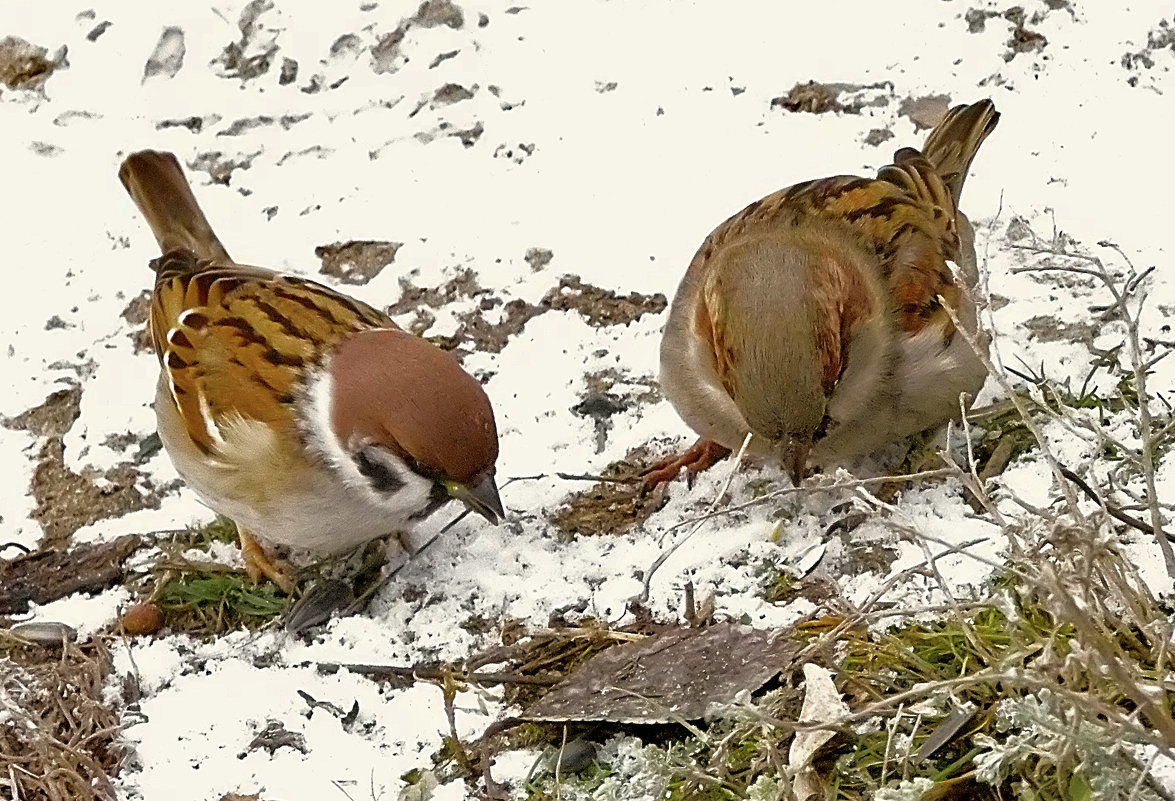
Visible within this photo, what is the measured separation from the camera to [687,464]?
347 centimetres

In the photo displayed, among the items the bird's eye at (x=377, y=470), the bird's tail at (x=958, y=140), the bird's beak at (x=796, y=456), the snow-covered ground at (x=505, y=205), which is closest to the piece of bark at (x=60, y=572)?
the snow-covered ground at (x=505, y=205)

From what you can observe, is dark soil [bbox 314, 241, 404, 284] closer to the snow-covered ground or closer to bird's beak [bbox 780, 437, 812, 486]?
the snow-covered ground

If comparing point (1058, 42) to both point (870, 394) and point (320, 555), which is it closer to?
point (870, 394)

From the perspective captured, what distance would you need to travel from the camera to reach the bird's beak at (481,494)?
116 inches

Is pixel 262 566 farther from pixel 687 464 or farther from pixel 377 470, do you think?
pixel 687 464

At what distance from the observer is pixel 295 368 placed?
333cm

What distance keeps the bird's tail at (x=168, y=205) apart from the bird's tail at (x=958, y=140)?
213 cm

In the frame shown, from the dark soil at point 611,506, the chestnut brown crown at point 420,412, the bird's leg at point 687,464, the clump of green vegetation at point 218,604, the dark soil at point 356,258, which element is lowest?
the clump of green vegetation at point 218,604

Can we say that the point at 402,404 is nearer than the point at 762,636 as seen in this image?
No

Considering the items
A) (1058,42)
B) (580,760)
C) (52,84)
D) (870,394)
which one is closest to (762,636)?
(580,760)

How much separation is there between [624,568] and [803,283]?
30.8 inches

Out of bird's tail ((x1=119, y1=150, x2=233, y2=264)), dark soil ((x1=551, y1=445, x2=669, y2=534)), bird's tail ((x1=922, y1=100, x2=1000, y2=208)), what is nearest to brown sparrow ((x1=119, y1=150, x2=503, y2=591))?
bird's tail ((x1=119, y1=150, x2=233, y2=264))

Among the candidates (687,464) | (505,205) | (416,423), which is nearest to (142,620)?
(416,423)

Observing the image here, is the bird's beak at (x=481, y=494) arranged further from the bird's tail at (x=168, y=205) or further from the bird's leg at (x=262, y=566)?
the bird's tail at (x=168, y=205)
